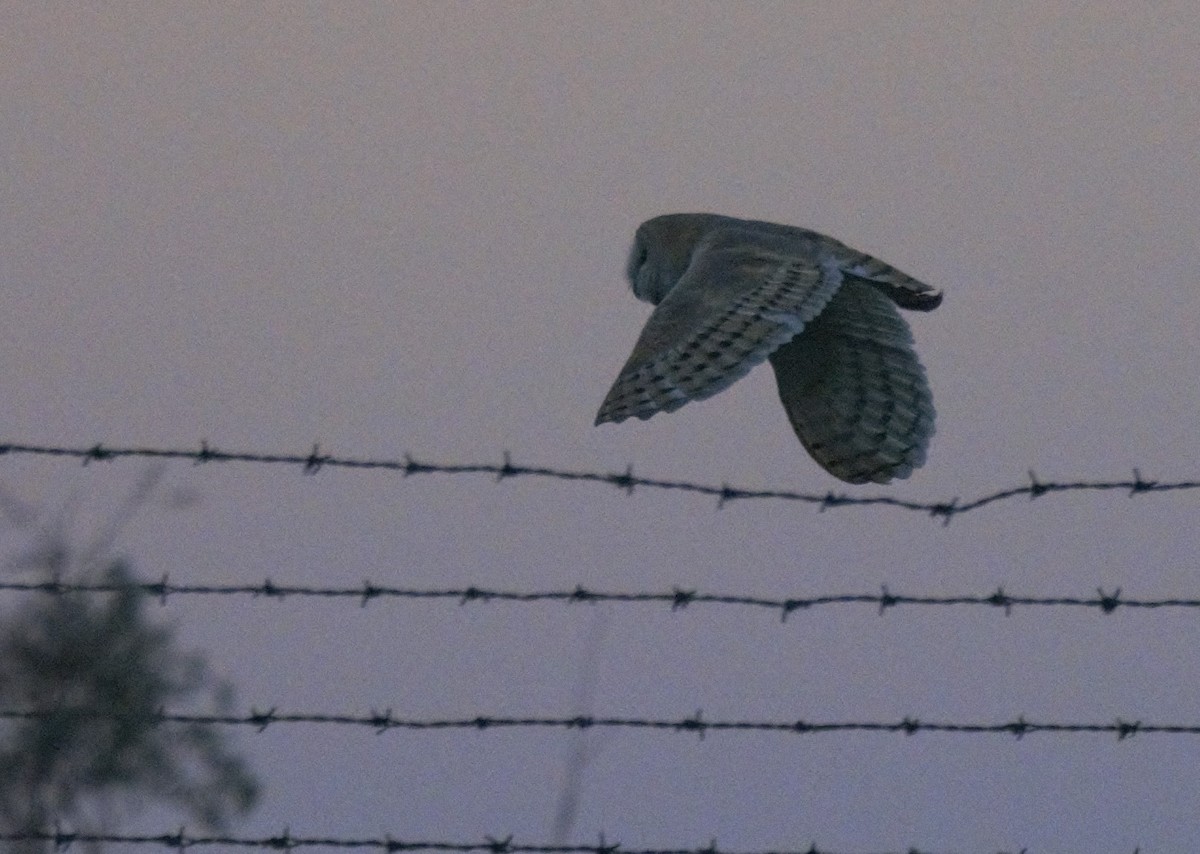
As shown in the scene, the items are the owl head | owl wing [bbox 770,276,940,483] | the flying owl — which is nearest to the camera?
the flying owl

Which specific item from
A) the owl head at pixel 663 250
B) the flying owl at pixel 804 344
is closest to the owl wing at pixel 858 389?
the flying owl at pixel 804 344

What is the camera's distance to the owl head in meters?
9.53

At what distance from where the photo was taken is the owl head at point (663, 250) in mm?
9531

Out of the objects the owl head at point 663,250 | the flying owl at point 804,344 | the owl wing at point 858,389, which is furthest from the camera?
the owl head at point 663,250

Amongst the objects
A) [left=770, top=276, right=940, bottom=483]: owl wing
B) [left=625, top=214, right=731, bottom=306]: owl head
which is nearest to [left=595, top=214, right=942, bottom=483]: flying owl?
[left=770, top=276, right=940, bottom=483]: owl wing

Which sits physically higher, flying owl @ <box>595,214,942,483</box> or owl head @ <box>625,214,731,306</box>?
owl head @ <box>625,214,731,306</box>

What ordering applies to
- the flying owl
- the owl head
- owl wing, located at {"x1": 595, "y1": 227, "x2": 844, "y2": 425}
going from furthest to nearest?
1. the owl head
2. the flying owl
3. owl wing, located at {"x1": 595, "y1": 227, "x2": 844, "y2": 425}

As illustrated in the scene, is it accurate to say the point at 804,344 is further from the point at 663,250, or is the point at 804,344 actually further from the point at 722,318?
the point at 663,250

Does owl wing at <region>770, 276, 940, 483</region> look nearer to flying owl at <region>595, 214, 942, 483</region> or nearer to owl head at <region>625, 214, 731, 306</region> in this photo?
flying owl at <region>595, 214, 942, 483</region>

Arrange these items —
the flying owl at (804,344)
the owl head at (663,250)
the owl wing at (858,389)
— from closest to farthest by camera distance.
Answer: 1. the flying owl at (804,344)
2. the owl wing at (858,389)
3. the owl head at (663,250)

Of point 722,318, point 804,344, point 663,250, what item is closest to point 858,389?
point 804,344

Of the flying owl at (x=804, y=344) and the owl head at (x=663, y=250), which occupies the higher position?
the owl head at (x=663, y=250)

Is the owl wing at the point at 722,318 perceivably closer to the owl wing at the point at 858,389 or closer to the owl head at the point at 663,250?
the owl wing at the point at 858,389

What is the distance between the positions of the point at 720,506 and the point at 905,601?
17.9 inches
